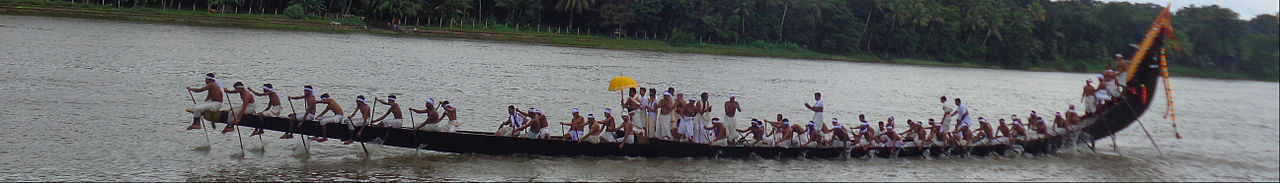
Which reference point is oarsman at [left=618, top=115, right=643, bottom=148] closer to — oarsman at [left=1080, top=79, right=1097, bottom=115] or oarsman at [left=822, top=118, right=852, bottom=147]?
oarsman at [left=822, top=118, right=852, bottom=147]

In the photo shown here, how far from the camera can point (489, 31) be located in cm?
5975

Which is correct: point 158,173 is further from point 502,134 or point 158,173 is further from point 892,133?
point 892,133

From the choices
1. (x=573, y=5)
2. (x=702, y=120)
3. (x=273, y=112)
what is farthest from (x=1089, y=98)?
(x=573, y=5)

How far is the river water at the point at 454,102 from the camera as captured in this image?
13953 millimetres

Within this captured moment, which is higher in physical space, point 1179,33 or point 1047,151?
point 1179,33

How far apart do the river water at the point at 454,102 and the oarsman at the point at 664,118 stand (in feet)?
2.67

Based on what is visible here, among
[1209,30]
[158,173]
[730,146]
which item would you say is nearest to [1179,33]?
[1209,30]

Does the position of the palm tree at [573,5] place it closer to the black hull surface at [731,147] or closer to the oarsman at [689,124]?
the black hull surface at [731,147]

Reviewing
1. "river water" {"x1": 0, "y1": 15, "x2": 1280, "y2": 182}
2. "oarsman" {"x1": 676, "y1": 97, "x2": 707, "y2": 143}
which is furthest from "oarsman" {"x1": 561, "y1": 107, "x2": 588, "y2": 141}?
"oarsman" {"x1": 676, "y1": 97, "x2": 707, "y2": 143}

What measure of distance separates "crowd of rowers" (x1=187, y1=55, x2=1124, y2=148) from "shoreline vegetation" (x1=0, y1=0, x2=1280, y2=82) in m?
12.8

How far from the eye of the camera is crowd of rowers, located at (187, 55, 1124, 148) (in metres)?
13.8

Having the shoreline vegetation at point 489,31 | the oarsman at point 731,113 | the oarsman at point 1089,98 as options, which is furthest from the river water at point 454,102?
the shoreline vegetation at point 489,31

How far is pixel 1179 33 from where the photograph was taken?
1750 cm

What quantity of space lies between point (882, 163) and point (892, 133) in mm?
657
